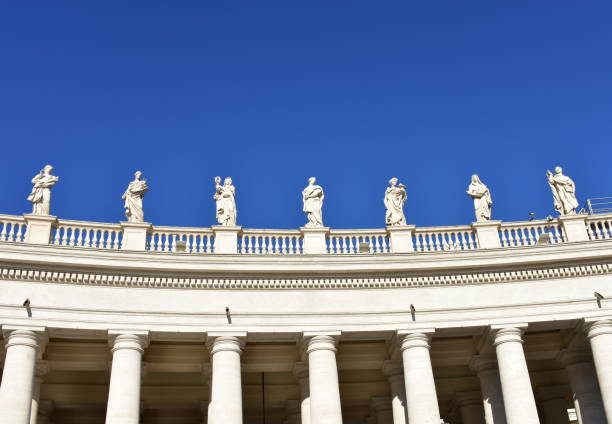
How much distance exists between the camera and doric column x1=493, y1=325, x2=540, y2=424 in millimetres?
34625

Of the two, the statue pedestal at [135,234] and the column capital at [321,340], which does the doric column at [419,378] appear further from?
the statue pedestal at [135,234]

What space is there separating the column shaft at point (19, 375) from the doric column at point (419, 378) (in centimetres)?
Result: 1675

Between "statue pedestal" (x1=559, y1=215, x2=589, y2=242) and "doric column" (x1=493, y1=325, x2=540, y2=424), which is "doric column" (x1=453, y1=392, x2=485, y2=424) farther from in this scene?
"statue pedestal" (x1=559, y1=215, x2=589, y2=242)

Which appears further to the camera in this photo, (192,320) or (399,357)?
(399,357)

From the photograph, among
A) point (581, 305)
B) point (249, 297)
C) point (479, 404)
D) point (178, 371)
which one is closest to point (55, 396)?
point (178, 371)

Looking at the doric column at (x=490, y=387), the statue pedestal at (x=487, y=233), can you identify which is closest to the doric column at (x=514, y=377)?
the doric column at (x=490, y=387)

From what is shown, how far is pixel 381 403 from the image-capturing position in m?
43.8

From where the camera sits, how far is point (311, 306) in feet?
121

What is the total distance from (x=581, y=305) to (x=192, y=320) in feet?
61.5

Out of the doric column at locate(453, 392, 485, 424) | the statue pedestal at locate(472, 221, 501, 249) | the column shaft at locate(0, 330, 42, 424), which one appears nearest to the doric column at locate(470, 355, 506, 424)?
the doric column at locate(453, 392, 485, 424)

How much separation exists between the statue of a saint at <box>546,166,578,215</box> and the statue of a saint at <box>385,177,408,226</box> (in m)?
8.11

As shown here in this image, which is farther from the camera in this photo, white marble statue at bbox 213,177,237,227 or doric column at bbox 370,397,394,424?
doric column at bbox 370,397,394,424

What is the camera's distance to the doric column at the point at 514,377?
34.6 m

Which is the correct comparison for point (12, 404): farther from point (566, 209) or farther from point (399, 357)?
point (566, 209)
